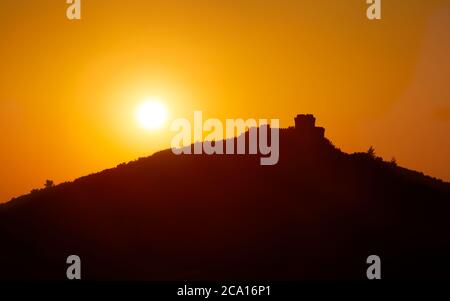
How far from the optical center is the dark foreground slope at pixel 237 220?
58312mm

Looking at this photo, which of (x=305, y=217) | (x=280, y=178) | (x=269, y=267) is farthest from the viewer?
(x=280, y=178)

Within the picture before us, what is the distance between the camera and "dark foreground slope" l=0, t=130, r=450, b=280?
191 ft

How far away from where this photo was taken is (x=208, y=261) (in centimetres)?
5906

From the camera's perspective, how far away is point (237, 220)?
6475 cm

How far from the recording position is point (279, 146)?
69.2 metres

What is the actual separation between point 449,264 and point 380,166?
15.3 m

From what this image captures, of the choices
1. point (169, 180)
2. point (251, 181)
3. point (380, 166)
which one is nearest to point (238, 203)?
point (251, 181)

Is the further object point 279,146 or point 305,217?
point 279,146

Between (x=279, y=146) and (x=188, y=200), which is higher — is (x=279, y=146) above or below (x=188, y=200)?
above
